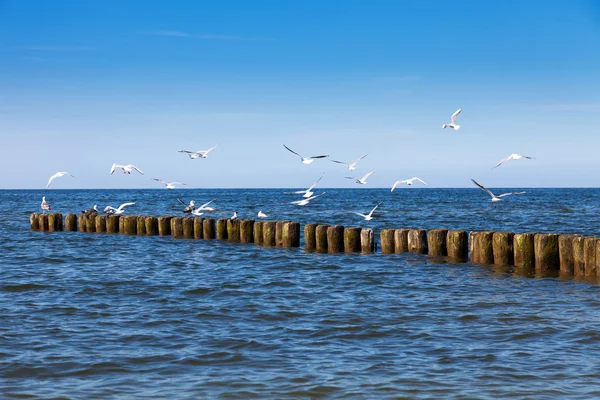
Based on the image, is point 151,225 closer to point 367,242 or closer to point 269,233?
point 269,233

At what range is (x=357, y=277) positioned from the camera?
1495 cm

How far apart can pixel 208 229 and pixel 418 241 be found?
28.2ft

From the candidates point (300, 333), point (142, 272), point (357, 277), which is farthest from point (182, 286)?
point (300, 333)

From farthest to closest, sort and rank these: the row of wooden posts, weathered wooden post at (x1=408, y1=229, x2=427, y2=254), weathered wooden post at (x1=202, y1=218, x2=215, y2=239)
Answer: weathered wooden post at (x1=202, y1=218, x2=215, y2=239), weathered wooden post at (x1=408, y1=229, x2=427, y2=254), the row of wooden posts

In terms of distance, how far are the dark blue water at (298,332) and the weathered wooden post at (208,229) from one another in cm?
727

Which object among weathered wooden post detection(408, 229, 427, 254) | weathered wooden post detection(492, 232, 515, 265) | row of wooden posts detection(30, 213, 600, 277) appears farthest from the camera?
weathered wooden post detection(408, 229, 427, 254)

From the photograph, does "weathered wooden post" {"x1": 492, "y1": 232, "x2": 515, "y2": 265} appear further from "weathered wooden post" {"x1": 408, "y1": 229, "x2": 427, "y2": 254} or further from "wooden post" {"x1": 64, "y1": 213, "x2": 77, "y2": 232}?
"wooden post" {"x1": 64, "y1": 213, "x2": 77, "y2": 232}

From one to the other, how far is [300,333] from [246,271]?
6.93 metres

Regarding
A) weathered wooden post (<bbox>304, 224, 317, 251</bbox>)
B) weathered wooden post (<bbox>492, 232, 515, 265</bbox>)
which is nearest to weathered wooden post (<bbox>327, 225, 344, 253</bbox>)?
weathered wooden post (<bbox>304, 224, 317, 251</bbox>)

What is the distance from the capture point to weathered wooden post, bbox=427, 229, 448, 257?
17.5m

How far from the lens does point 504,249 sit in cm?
1591

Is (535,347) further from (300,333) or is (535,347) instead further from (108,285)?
(108,285)

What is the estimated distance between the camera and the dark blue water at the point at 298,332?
715 cm

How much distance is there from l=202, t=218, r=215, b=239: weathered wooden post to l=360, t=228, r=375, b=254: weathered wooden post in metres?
6.65
